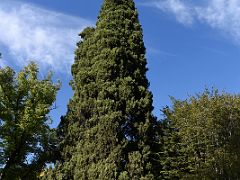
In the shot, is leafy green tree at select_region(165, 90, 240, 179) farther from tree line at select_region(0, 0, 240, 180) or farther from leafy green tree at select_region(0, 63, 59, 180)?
leafy green tree at select_region(0, 63, 59, 180)

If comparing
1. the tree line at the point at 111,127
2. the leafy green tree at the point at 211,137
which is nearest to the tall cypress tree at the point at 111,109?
the tree line at the point at 111,127

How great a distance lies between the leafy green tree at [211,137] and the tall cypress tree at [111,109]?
1826mm

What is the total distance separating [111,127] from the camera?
876 inches

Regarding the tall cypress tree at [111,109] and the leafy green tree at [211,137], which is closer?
the tall cypress tree at [111,109]

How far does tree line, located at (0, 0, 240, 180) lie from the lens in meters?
22.2

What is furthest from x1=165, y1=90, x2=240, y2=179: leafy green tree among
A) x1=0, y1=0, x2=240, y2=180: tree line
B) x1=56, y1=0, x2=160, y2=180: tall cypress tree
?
x1=56, y1=0, x2=160, y2=180: tall cypress tree

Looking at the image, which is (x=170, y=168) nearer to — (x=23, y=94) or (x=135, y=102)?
(x=135, y=102)

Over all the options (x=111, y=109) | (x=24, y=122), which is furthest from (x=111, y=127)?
(x=24, y=122)

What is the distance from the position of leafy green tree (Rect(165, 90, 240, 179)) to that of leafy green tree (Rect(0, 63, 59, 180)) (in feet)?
22.8

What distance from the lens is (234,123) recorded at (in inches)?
955

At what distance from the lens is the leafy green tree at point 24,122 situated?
22656 millimetres

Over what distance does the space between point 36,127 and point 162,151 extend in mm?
6500

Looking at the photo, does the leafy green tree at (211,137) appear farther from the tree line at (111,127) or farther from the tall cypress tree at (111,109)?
the tall cypress tree at (111,109)

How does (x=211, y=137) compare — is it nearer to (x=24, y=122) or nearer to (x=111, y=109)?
(x=111, y=109)
